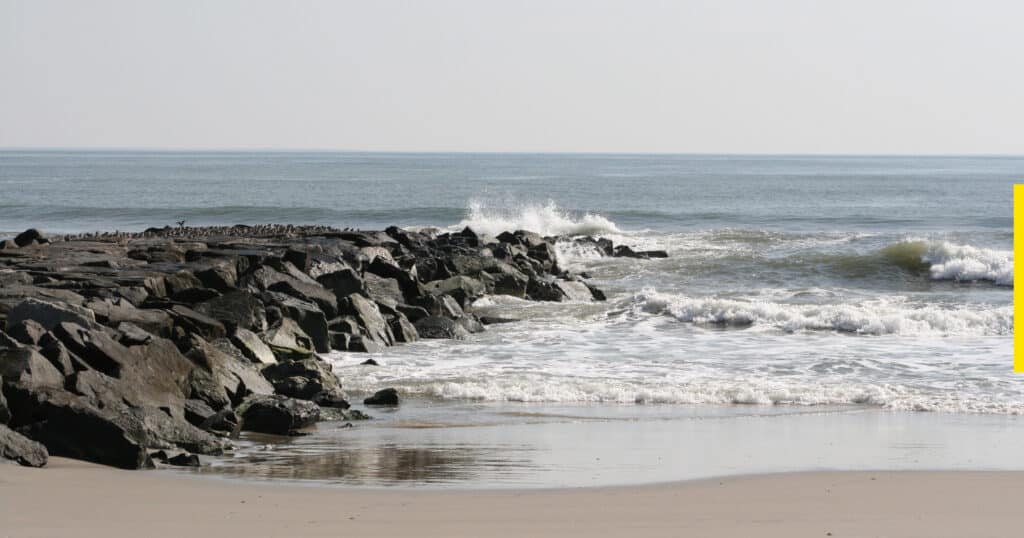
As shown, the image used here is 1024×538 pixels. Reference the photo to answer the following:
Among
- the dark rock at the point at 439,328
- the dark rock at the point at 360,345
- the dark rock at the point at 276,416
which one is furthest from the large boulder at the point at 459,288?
the dark rock at the point at 276,416

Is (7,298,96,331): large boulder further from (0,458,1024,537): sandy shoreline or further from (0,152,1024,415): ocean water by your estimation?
(0,458,1024,537): sandy shoreline

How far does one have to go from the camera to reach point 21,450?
30.6 feet

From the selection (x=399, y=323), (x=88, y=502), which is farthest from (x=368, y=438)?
(x=399, y=323)

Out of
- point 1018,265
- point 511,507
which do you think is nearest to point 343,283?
point 511,507

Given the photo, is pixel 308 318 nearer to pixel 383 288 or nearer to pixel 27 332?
pixel 383 288

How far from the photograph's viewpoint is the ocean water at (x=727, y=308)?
1445cm

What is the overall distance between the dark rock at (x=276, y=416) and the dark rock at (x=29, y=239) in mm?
12138

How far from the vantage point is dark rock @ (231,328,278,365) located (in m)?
14.2

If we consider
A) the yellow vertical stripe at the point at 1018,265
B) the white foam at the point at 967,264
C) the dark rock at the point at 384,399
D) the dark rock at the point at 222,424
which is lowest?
the white foam at the point at 967,264

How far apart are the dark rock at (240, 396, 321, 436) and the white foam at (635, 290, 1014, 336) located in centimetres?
1124

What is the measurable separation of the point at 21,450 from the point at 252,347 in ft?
16.7

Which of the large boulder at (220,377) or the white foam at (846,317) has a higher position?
the large boulder at (220,377)

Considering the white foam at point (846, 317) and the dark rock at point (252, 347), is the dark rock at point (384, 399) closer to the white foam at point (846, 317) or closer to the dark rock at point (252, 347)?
the dark rock at point (252, 347)

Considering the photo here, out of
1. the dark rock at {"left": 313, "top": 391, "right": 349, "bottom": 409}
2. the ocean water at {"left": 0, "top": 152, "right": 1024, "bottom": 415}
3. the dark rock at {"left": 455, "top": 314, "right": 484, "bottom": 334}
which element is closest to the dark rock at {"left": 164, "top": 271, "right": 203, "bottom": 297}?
the ocean water at {"left": 0, "top": 152, "right": 1024, "bottom": 415}
